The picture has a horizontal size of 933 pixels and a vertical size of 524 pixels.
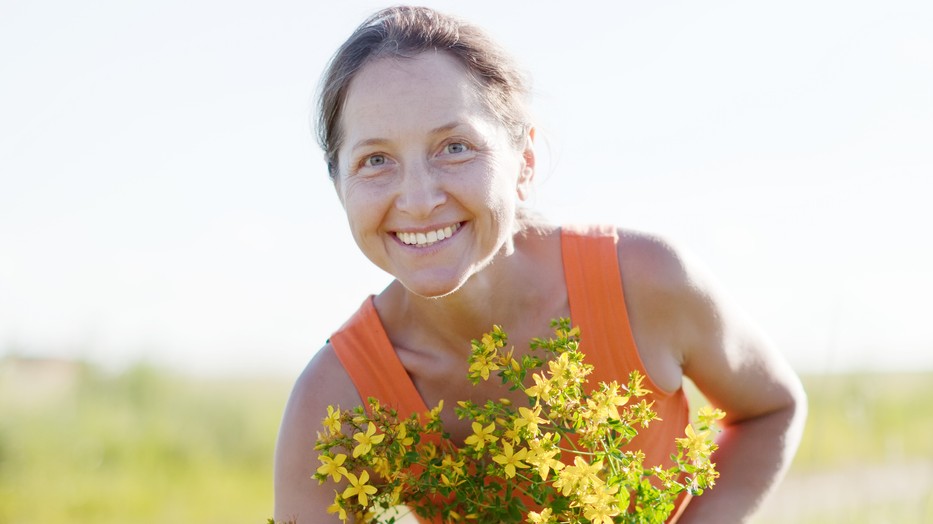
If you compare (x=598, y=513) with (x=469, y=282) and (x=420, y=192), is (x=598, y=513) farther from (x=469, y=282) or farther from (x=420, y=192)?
(x=469, y=282)

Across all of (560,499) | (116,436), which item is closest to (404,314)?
(560,499)

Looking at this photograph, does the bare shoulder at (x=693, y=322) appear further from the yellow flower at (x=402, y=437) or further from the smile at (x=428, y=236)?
the yellow flower at (x=402, y=437)

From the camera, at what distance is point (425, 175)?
93.9 inches

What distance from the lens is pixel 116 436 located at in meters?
8.59

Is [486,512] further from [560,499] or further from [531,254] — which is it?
[531,254]

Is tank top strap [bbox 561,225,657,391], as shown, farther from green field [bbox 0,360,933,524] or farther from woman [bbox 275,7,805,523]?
green field [bbox 0,360,933,524]

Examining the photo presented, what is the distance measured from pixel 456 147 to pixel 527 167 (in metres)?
0.39

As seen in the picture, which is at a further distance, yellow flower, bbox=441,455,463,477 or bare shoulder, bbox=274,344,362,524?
bare shoulder, bbox=274,344,362,524

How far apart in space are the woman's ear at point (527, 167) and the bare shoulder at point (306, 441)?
0.67m

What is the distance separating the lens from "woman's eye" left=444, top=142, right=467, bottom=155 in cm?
244

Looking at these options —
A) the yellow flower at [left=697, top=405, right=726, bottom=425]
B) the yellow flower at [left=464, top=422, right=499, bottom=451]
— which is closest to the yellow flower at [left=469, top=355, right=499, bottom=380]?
the yellow flower at [left=464, top=422, right=499, bottom=451]

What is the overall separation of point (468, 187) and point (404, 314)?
64 centimetres

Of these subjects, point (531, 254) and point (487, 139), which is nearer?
point (487, 139)

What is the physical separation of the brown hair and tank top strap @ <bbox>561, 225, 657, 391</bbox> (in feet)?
1.19
